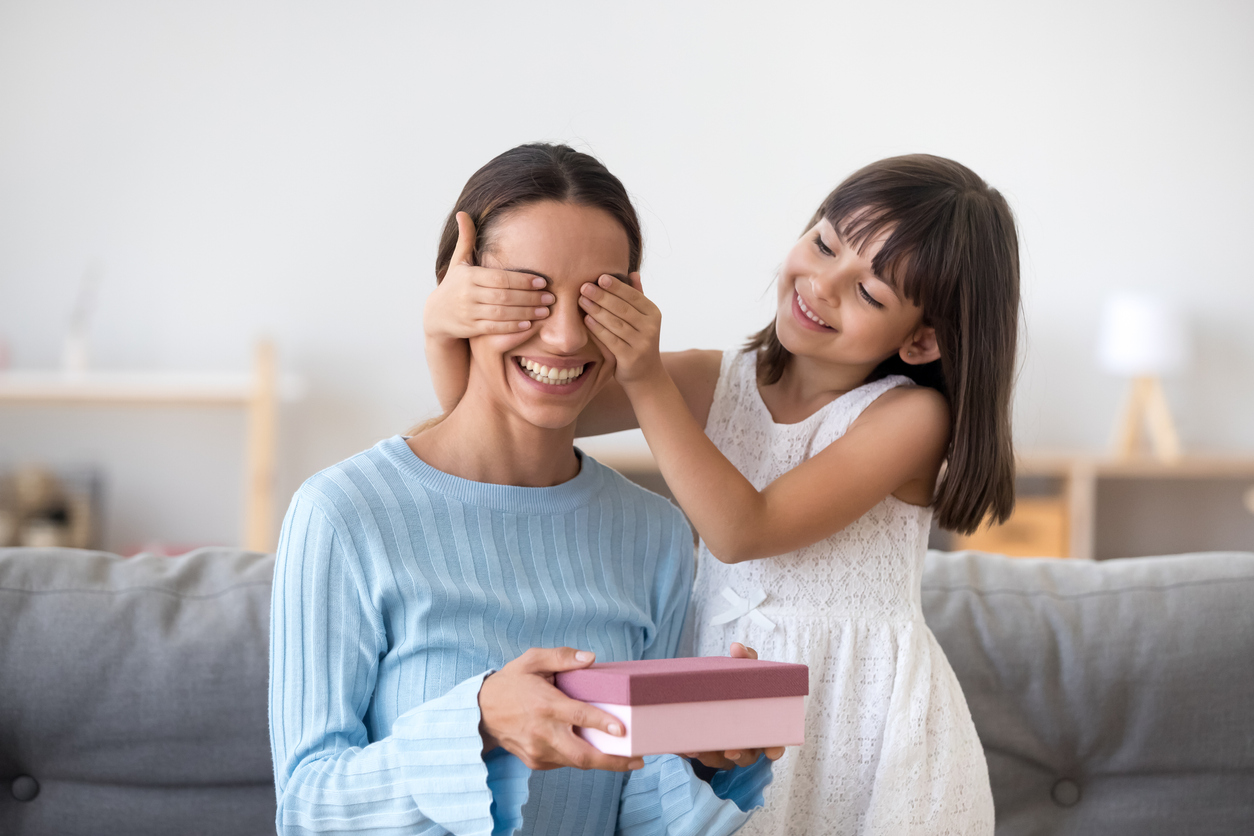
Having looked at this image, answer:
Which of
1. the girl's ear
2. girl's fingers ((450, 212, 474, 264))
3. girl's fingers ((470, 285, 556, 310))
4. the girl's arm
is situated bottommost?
the girl's arm

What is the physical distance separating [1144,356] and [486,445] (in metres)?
3.65

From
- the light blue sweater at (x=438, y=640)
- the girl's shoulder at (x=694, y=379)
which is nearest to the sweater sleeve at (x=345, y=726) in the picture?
the light blue sweater at (x=438, y=640)

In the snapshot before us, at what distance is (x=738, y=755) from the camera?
957 mm

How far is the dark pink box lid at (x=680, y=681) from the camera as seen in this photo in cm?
82

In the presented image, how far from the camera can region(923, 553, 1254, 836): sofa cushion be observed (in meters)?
1.65

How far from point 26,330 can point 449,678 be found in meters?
3.93

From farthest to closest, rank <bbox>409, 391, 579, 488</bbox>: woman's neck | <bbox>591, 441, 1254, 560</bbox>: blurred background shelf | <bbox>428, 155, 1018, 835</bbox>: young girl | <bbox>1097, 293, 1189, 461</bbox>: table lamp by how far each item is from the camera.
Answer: <bbox>1097, 293, 1189, 461</bbox>: table lamp → <bbox>591, 441, 1254, 560</bbox>: blurred background shelf → <bbox>428, 155, 1018, 835</bbox>: young girl → <bbox>409, 391, 579, 488</bbox>: woman's neck

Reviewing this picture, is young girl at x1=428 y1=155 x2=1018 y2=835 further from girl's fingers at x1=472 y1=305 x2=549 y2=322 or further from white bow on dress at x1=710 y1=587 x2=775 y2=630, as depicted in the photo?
girl's fingers at x1=472 y1=305 x2=549 y2=322

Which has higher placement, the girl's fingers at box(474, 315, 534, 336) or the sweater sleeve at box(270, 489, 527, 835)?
the girl's fingers at box(474, 315, 534, 336)

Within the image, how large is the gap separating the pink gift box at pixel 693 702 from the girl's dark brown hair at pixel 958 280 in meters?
0.59

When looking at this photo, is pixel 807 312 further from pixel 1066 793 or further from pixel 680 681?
pixel 1066 793

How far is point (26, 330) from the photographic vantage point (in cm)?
429

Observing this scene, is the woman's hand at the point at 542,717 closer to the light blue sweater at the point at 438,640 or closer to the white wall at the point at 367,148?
the light blue sweater at the point at 438,640

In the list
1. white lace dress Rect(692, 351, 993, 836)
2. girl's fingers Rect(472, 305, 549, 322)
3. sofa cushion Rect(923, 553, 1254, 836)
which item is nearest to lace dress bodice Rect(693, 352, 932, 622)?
white lace dress Rect(692, 351, 993, 836)
